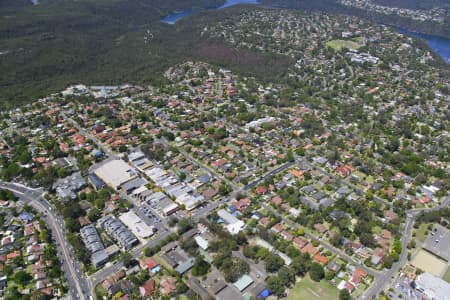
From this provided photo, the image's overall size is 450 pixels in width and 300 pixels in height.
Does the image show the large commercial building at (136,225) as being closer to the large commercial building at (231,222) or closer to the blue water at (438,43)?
the large commercial building at (231,222)

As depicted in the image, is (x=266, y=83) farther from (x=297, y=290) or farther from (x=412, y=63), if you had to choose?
(x=297, y=290)

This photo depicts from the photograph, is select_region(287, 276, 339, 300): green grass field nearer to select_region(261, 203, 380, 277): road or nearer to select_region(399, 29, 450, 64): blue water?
select_region(261, 203, 380, 277): road

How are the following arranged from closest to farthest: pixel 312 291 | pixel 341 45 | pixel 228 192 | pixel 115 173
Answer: pixel 312 291 < pixel 228 192 < pixel 115 173 < pixel 341 45

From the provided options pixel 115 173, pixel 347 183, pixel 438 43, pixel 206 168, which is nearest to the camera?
pixel 115 173

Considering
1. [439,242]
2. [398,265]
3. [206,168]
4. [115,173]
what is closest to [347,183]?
[439,242]

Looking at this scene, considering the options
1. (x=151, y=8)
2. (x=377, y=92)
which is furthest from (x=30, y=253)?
(x=151, y=8)

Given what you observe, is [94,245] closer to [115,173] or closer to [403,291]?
[115,173]

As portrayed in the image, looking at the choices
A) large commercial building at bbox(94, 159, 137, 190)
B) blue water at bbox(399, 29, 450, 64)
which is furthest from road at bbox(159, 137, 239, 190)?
blue water at bbox(399, 29, 450, 64)
